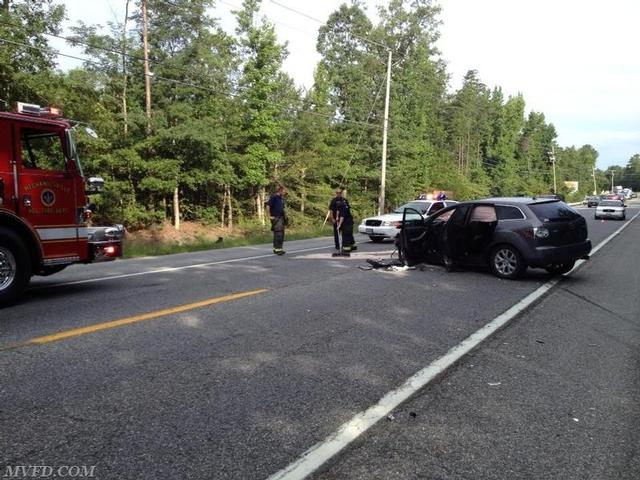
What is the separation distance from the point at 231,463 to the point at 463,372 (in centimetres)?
246

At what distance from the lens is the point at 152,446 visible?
314 centimetres

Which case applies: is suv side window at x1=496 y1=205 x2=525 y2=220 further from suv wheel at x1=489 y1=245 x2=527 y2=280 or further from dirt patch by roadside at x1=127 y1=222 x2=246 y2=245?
dirt patch by roadside at x1=127 y1=222 x2=246 y2=245

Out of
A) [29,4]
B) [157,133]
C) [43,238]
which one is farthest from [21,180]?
[157,133]

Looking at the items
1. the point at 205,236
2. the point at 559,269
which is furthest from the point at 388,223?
the point at 205,236

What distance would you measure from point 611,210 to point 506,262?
104ft

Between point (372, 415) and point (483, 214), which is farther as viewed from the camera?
point (483, 214)

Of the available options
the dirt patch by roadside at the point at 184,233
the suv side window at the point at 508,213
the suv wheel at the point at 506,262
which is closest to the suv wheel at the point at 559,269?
the suv wheel at the point at 506,262

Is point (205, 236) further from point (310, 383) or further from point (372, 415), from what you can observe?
point (372, 415)

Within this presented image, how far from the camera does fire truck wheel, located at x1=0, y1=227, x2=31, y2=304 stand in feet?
22.7

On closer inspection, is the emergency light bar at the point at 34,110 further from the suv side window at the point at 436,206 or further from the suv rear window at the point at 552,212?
the suv side window at the point at 436,206

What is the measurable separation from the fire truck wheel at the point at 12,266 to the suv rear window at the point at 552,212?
8.66 metres

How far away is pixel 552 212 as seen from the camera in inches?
382

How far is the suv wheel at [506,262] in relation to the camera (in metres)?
9.59

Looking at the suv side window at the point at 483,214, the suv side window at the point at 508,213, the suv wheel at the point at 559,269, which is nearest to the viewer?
the suv side window at the point at 508,213
